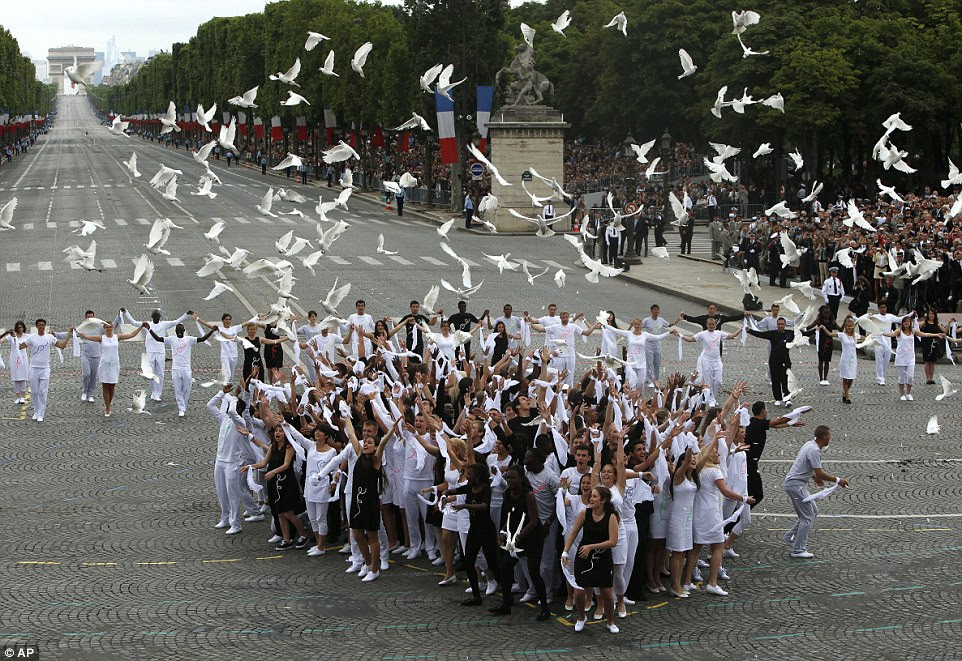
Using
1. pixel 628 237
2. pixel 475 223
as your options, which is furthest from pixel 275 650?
pixel 475 223

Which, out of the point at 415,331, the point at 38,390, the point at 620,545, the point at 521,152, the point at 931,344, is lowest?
the point at 38,390

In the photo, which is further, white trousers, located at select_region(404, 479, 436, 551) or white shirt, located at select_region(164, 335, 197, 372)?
white shirt, located at select_region(164, 335, 197, 372)

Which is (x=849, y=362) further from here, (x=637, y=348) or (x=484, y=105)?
(x=484, y=105)

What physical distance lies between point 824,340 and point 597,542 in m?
12.5

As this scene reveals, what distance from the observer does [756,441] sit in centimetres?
1322

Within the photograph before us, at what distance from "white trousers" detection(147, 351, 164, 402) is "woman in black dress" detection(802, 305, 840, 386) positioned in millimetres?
10512

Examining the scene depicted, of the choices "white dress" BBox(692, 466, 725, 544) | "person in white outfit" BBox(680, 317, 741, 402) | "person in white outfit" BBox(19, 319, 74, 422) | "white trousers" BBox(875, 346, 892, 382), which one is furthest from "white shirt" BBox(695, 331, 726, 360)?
"person in white outfit" BBox(19, 319, 74, 422)

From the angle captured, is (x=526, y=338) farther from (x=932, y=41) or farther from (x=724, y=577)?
(x=932, y=41)

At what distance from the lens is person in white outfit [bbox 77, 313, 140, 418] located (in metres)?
19.9

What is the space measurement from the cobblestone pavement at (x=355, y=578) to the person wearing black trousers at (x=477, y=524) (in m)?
0.34

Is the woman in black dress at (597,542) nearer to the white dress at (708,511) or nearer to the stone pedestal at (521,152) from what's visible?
the white dress at (708,511)

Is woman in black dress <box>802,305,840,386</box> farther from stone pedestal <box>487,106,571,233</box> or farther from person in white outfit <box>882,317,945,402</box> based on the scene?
stone pedestal <box>487,106,571,233</box>

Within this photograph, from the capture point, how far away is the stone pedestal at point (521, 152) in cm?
5169

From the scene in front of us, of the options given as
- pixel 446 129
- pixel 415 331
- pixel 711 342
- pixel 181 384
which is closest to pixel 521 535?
pixel 711 342
